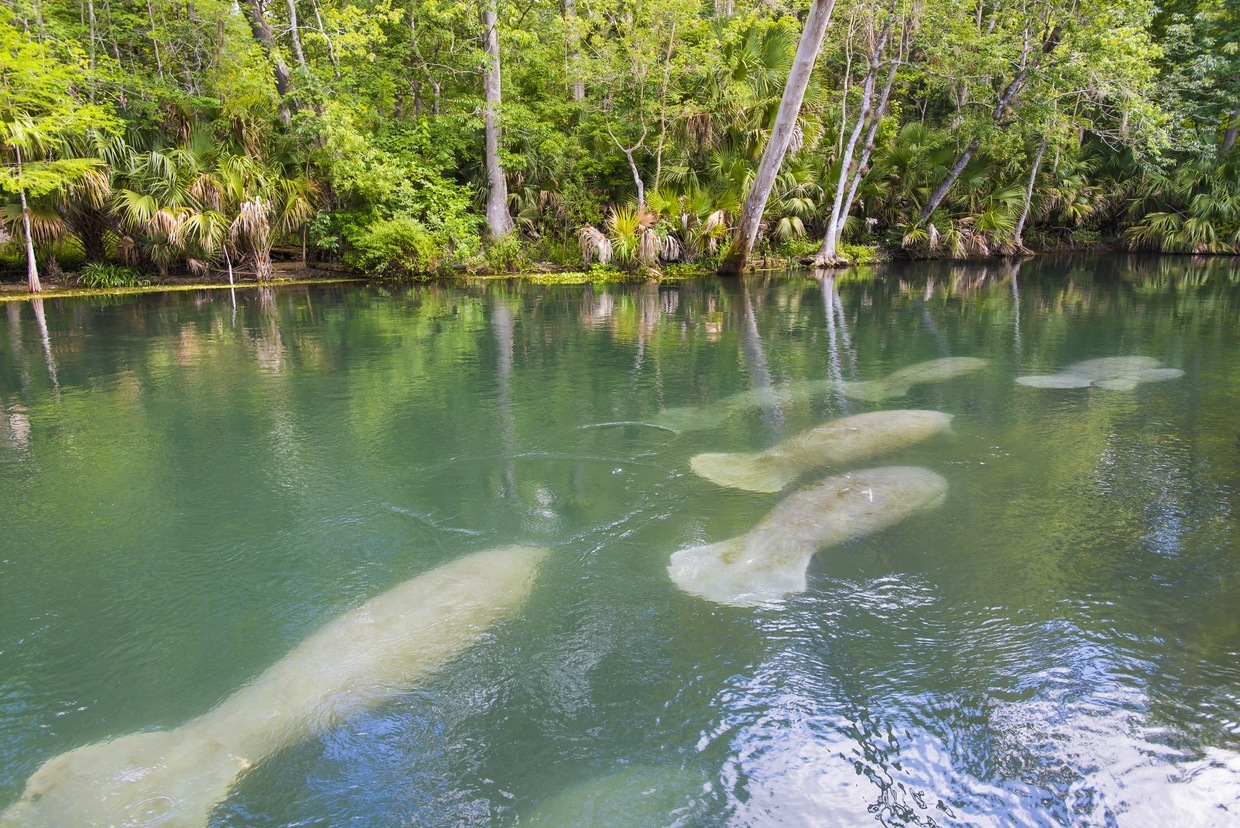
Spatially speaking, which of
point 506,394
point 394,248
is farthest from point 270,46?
point 506,394

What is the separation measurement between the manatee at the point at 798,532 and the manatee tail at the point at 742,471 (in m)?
0.30

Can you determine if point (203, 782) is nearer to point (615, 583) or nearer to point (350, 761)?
point (350, 761)

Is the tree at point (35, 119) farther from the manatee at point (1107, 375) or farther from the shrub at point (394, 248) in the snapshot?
the manatee at point (1107, 375)

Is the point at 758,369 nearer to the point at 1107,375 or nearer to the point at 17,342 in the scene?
the point at 1107,375

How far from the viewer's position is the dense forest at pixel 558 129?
16312 millimetres

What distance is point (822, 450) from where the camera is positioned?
5500mm

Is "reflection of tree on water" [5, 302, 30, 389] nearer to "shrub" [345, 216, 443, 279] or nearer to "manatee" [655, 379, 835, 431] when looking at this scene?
"manatee" [655, 379, 835, 431]

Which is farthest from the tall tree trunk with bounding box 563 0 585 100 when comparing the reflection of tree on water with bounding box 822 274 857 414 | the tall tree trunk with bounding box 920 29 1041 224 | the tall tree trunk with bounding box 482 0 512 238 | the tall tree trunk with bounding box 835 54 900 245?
the tall tree trunk with bounding box 920 29 1041 224

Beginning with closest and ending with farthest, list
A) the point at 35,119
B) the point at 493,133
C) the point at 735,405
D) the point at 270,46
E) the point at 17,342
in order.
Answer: the point at 735,405 → the point at 17,342 → the point at 35,119 → the point at 270,46 → the point at 493,133

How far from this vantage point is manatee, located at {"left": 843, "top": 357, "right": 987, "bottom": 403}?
284 inches

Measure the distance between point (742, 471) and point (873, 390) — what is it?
2779 millimetres

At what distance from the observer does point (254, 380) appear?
788cm

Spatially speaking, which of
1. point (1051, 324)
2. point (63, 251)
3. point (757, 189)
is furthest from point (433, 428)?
point (63, 251)

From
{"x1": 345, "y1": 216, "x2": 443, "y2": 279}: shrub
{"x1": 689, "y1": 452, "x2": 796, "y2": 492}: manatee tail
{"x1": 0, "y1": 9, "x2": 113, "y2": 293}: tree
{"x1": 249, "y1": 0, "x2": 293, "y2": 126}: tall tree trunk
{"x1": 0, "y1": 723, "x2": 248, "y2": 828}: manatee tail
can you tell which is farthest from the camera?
{"x1": 249, "y1": 0, "x2": 293, "y2": 126}: tall tree trunk
